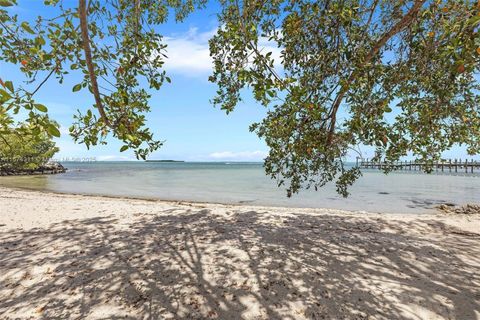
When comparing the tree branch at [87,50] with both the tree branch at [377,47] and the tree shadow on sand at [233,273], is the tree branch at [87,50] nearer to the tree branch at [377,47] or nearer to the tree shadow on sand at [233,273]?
the tree shadow on sand at [233,273]

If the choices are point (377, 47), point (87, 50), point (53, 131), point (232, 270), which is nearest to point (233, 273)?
point (232, 270)

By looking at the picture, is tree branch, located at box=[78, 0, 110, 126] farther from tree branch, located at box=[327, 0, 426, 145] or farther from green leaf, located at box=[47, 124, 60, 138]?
tree branch, located at box=[327, 0, 426, 145]

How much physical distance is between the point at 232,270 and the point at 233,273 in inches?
5.3

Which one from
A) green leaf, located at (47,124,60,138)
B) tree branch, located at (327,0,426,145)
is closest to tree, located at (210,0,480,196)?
tree branch, located at (327,0,426,145)

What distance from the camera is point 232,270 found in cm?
579

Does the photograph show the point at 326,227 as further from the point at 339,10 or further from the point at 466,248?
the point at 339,10

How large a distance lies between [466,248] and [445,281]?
3015mm

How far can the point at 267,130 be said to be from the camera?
8367mm

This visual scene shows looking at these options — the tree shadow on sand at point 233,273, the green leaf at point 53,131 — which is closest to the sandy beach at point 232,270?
the tree shadow on sand at point 233,273

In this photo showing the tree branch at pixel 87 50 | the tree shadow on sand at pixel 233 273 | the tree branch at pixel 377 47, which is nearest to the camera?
the tree branch at pixel 87 50

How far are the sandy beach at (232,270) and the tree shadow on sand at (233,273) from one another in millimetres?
21

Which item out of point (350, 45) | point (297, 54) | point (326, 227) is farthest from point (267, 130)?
point (326, 227)

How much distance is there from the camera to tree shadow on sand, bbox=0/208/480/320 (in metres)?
4.49

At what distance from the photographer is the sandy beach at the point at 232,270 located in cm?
450
